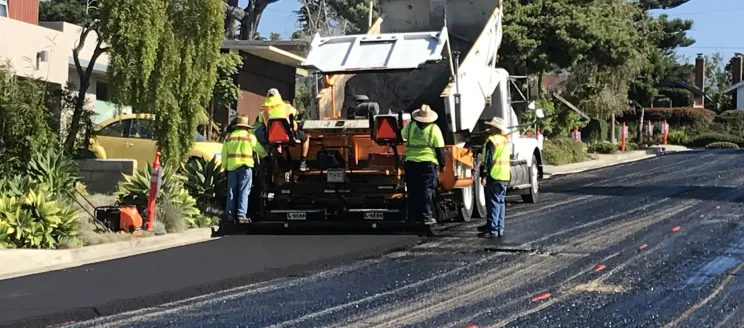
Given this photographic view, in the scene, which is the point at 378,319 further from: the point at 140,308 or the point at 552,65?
the point at 552,65

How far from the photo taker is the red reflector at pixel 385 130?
42.5 feet

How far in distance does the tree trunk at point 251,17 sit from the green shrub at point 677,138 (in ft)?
79.0

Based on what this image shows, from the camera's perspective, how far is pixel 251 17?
122ft

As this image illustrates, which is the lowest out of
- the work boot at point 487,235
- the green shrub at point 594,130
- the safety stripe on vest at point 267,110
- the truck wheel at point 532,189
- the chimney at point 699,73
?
the work boot at point 487,235

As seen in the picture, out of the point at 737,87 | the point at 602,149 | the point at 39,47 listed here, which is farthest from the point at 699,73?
the point at 39,47

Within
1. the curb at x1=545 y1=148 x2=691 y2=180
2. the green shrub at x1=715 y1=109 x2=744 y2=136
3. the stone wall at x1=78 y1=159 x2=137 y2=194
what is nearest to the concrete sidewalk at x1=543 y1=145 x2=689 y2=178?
the curb at x1=545 y1=148 x2=691 y2=180

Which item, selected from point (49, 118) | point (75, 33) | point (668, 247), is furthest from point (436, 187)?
point (75, 33)

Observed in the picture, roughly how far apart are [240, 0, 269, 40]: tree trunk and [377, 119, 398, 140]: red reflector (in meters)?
24.5

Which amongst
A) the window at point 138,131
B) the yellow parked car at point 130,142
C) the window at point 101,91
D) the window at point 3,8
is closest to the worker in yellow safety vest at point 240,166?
the yellow parked car at point 130,142

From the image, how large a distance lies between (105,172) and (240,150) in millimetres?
3227

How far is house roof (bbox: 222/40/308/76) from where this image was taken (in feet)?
83.6

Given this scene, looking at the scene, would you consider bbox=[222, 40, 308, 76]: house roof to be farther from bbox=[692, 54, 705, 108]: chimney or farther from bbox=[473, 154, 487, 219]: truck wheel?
bbox=[692, 54, 705, 108]: chimney

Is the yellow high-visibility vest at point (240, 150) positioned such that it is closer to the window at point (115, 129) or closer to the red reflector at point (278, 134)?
the red reflector at point (278, 134)

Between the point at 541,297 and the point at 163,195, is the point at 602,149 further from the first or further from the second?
the point at 541,297
